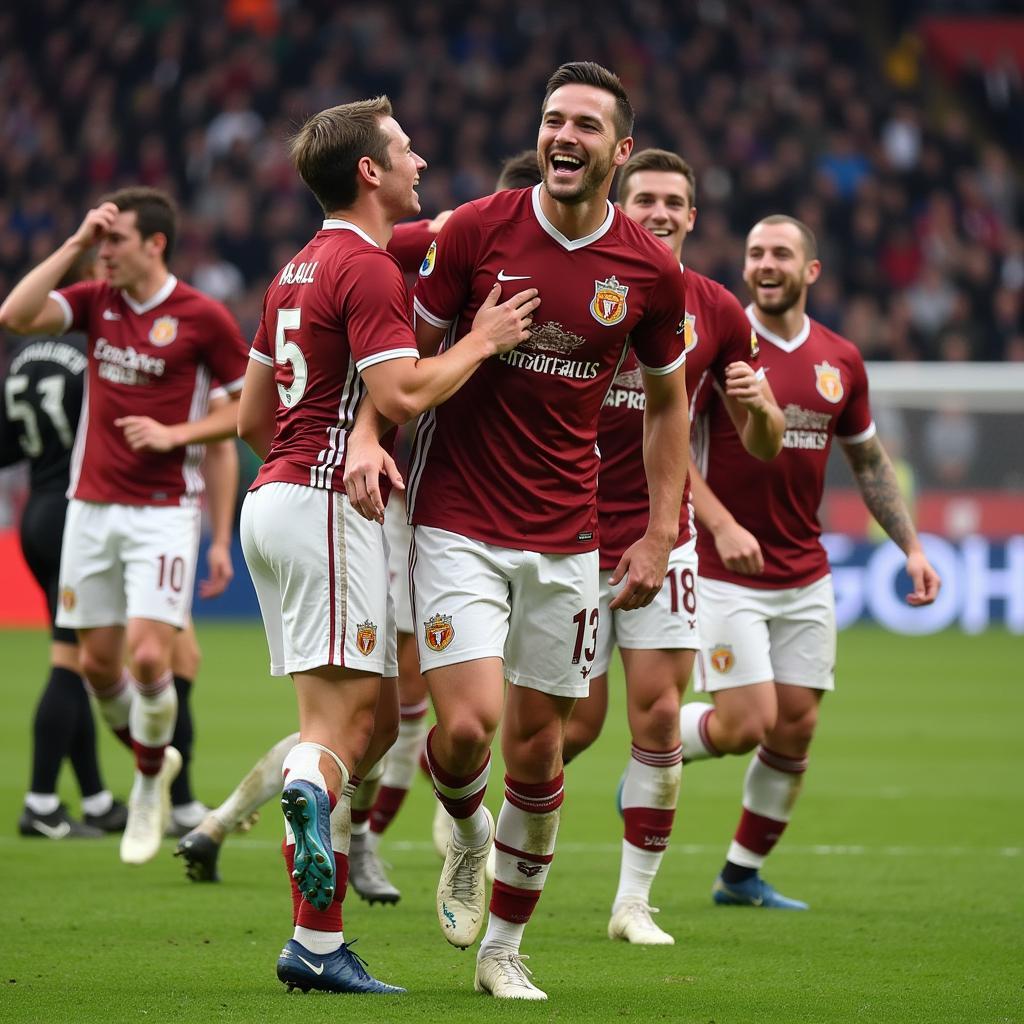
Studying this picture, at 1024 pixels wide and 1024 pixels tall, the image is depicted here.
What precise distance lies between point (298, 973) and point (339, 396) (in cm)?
153

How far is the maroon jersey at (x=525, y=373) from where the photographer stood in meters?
4.84

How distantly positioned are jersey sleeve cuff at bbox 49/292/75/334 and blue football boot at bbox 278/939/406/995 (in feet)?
12.4

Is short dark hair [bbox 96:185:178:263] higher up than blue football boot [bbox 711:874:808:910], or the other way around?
short dark hair [bbox 96:185:178:263]

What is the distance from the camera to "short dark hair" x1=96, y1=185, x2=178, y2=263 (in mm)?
7645

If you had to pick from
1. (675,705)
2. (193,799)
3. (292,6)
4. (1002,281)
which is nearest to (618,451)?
(675,705)

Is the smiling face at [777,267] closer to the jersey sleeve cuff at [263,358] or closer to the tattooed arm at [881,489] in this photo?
the tattooed arm at [881,489]

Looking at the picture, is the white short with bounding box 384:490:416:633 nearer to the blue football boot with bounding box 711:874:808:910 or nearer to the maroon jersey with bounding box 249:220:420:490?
the blue football boot with bounding box 711:874:808:910

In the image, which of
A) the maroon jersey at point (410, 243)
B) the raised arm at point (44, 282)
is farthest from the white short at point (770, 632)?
the raised arm at point (44, 282)

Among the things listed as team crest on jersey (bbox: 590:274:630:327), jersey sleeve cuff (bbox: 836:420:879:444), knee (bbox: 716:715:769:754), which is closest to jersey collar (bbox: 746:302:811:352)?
jersey sleeve cuff (bbox: 836:420:879:444)

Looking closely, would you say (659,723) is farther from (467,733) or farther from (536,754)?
(467,733)

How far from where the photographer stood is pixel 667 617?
19.6 ft

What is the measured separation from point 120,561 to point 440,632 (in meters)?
3.22

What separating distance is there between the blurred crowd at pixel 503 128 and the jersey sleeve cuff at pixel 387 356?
16.5 meters

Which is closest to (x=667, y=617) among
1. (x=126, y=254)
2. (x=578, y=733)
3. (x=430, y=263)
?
(x=578, y=733)
